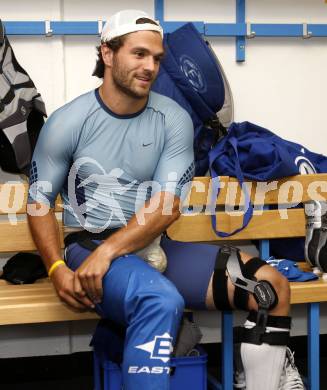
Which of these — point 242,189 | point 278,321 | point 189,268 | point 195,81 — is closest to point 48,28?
point 195,81

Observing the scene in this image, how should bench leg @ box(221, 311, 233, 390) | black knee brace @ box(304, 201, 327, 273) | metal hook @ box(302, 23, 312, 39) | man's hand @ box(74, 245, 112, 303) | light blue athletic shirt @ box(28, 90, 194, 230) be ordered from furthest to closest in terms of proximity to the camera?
metal hook @ box(302, 23, 312, 39) < black knee brace @ box(304, 201, 327, 273) < bench leg @ box(221, 311, 233, 390) < light blue athletic shirt @ box(28, 90, 194, 230) < man's hand @ box(74, 245, 112, 303)

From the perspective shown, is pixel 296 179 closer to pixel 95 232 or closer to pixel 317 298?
pixel 317 298

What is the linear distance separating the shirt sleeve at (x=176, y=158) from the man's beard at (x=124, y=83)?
0.12m

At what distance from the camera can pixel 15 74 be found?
2.41m

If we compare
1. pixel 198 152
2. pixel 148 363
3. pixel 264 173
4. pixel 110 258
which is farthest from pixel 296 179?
pixel 148 363

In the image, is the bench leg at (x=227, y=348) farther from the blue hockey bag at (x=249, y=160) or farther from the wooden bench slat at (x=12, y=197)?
the wooden bench slat at (x=12, y=197)

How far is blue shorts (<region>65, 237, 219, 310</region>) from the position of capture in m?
1.96

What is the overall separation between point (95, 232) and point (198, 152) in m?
0.64

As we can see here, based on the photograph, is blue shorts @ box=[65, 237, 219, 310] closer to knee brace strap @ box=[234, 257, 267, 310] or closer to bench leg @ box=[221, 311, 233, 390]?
knee brace strap @ box=[234, 257, 267, 310]

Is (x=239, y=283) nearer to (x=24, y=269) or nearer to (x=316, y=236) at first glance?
Answer: (x=316, y=236)

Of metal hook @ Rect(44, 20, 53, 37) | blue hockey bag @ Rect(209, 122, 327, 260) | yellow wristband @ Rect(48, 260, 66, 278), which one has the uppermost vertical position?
metal hook @ Rect(44, 20, 53, 37)

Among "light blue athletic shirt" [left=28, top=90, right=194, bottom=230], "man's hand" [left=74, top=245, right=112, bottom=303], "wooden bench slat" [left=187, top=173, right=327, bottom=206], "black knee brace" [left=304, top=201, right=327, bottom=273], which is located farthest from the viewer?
"wooden bench slat" [left=187, top=173, right=327, bottom=206]

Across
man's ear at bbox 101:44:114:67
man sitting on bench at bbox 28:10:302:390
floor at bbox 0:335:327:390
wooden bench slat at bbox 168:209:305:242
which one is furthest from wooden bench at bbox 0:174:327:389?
man's ear at bbox 101:44:114:67

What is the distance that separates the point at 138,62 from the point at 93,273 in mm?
631
